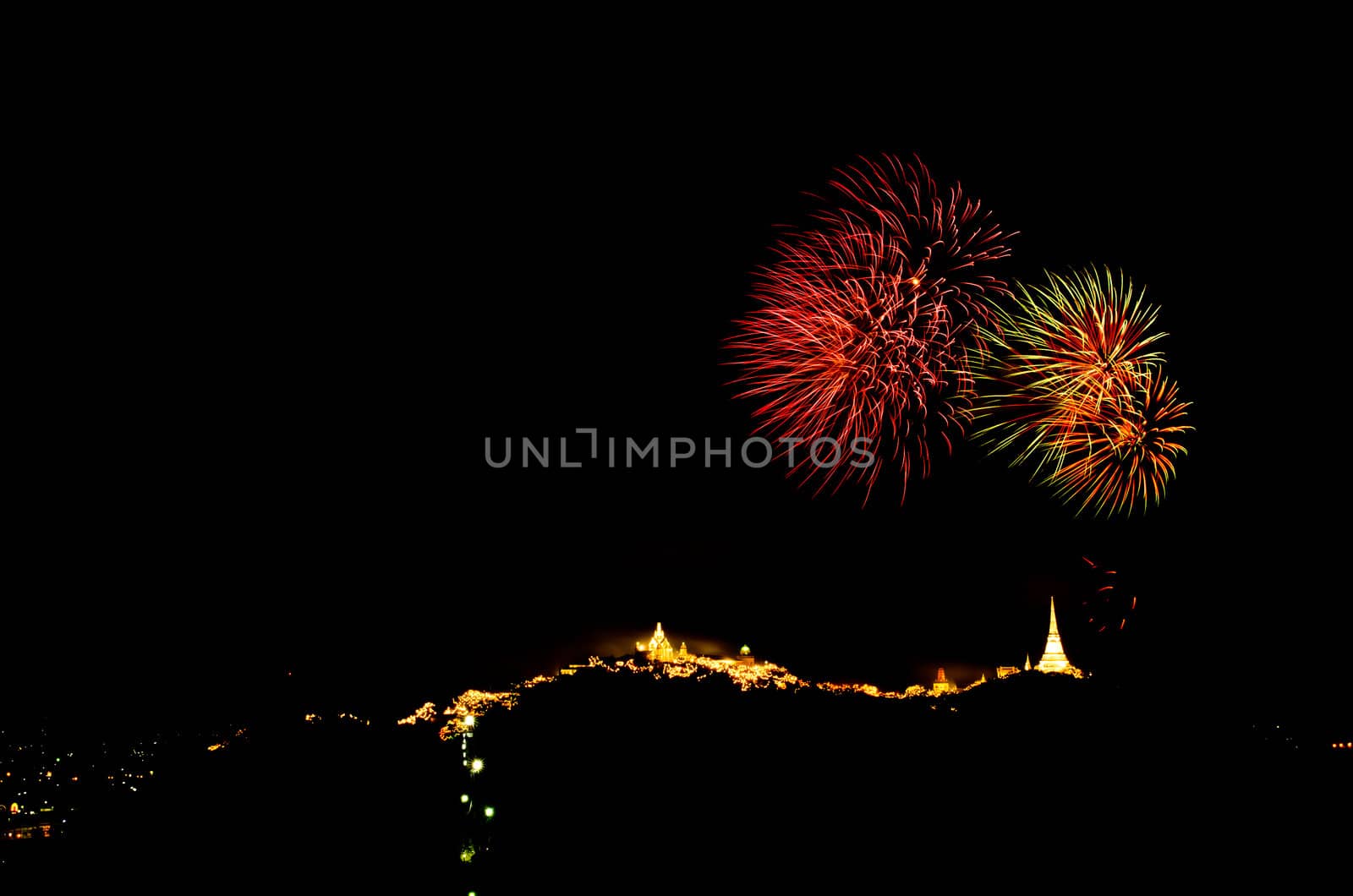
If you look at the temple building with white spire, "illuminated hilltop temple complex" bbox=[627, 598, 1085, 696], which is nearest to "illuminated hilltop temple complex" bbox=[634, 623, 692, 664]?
"illuminated hilltop temple complex" bbox=[627, 598, 1085, 696]

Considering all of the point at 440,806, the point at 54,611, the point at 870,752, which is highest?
the point at 54,611

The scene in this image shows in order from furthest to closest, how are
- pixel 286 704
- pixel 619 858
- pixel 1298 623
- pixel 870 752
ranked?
1. pixel 1298 623
2. pixel 286 704
3. pixel 870 752
4. pixel 619 858

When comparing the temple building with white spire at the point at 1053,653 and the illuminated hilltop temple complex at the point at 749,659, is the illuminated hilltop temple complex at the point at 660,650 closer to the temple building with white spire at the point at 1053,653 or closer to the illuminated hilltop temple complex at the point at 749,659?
the illuminated hilltop temple complex at the point at 749,659

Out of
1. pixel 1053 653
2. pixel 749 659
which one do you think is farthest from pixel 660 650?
pixel 1053 653

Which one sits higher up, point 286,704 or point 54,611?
point 54,611

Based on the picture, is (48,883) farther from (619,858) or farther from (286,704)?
(286,704)

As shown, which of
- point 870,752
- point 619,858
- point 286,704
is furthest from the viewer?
point 286,704

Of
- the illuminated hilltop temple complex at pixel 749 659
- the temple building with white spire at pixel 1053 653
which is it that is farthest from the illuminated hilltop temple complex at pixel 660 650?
the temple building with white spire at pixel 1053 653

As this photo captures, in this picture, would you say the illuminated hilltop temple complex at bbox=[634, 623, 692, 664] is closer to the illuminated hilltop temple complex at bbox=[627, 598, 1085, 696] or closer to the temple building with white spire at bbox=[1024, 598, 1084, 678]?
the illuminated hilltop temple complex at bbox=[627, 598, 1085, 696]

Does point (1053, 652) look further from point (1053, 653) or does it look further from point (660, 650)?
point (660, 650)

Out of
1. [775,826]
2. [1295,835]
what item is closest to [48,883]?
[775,826]

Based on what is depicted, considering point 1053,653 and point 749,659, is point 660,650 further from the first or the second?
point 1053,653
